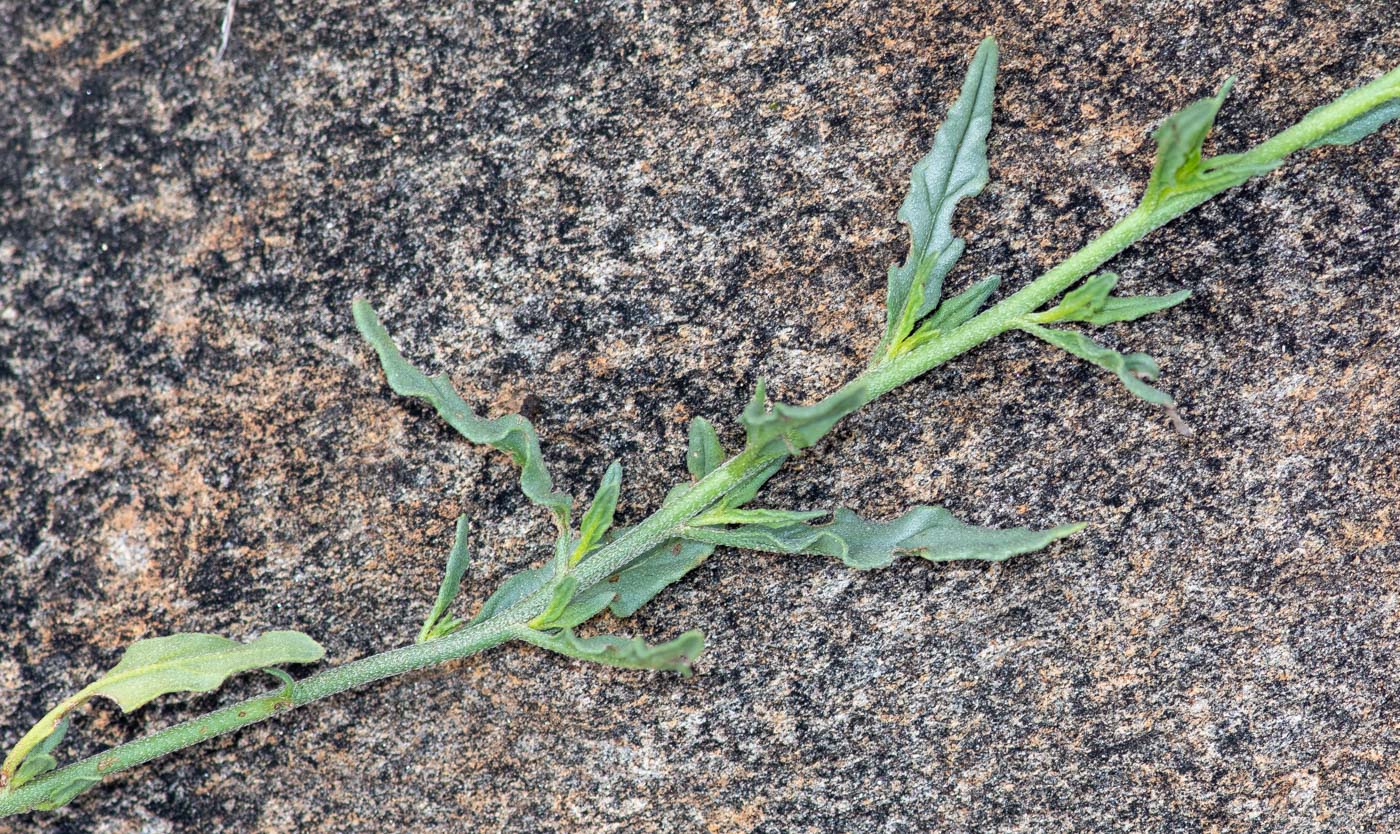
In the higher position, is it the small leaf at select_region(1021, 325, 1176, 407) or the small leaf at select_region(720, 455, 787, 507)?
the small leaf at select_region(720, 455, 787, 507)

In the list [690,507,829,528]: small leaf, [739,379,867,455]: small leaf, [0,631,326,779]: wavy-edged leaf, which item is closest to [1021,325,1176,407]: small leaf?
[739,379,867,455]: small leaf

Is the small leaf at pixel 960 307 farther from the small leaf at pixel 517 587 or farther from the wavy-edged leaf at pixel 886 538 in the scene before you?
the small leaf at pixel 517 587

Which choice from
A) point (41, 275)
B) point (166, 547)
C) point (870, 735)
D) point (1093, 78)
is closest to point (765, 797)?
point (870, 735)

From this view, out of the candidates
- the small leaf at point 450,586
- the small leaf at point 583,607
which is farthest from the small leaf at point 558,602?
the small leaf at point 450,586

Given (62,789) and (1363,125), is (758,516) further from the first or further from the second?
(62,789)

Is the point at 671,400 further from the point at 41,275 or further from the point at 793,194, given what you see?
the point at 41,275

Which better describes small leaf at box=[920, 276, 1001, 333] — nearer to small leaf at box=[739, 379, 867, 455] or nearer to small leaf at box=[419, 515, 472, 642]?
small leaf at box=[739, 379, 867, 455]
